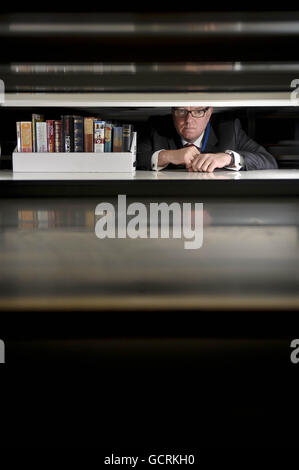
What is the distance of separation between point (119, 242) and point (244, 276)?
355 millimetres

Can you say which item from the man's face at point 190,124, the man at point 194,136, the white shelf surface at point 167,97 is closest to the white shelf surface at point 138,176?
the white shelf surface at point 167,97

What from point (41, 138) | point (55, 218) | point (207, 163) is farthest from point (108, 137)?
point (55, 218)

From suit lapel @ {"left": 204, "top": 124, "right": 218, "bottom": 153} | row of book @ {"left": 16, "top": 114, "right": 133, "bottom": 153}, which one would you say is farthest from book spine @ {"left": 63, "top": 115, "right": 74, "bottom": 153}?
suit lapel @ {"left": 204, "top": 124, "right": 218, "bottom": 153}

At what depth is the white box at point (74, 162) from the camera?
4.69ft

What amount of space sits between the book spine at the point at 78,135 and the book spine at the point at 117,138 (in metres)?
0.11

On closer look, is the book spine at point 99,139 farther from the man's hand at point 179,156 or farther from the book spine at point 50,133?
the man's hand at point 179,156

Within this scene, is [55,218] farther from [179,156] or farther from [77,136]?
[179,156]

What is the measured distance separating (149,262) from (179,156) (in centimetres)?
68

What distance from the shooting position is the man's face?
7.05ft
